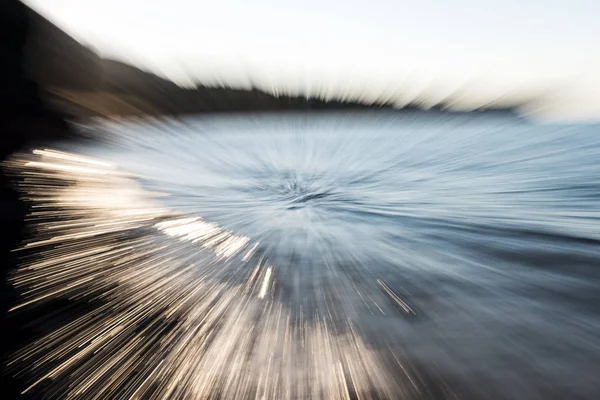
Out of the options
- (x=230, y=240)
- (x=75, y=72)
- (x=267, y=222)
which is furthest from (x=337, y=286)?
(x=75, y=72)

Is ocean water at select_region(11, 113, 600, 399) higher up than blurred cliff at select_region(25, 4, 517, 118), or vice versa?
blurred cliff at select_region(25, 4, 517, 118)

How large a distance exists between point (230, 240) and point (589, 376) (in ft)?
7.20

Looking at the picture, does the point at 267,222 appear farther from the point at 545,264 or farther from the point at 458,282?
the point at 545,264

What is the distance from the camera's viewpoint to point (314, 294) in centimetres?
202

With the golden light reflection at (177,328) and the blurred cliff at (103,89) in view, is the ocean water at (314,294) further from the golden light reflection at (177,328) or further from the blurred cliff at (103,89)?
the blurred cliff at (103,89)

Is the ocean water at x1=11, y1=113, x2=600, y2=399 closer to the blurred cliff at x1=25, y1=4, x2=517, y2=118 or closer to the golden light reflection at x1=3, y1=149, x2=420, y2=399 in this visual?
the golden light reflection at x1=3, y1=149, x2=420, y2=399

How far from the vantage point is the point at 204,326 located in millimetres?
1688

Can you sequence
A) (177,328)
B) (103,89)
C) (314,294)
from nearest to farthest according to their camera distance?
(177,328) → (314,294) → (103,89)

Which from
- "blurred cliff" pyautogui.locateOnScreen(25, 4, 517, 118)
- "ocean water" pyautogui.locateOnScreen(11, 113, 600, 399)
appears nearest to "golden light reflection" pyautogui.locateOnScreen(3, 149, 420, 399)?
"ocean water" pyautogui.locateOnScreen(11, 113, 600, 399)

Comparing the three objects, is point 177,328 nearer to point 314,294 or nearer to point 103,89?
point 314,294

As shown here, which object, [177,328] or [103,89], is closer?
[177,328]

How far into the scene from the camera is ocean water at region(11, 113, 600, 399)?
135 centimetres

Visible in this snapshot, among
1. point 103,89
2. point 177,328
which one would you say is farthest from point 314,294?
point 103,89

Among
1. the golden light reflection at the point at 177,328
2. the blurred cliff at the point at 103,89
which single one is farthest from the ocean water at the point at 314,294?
the blurred cliff at the point at 103,89
